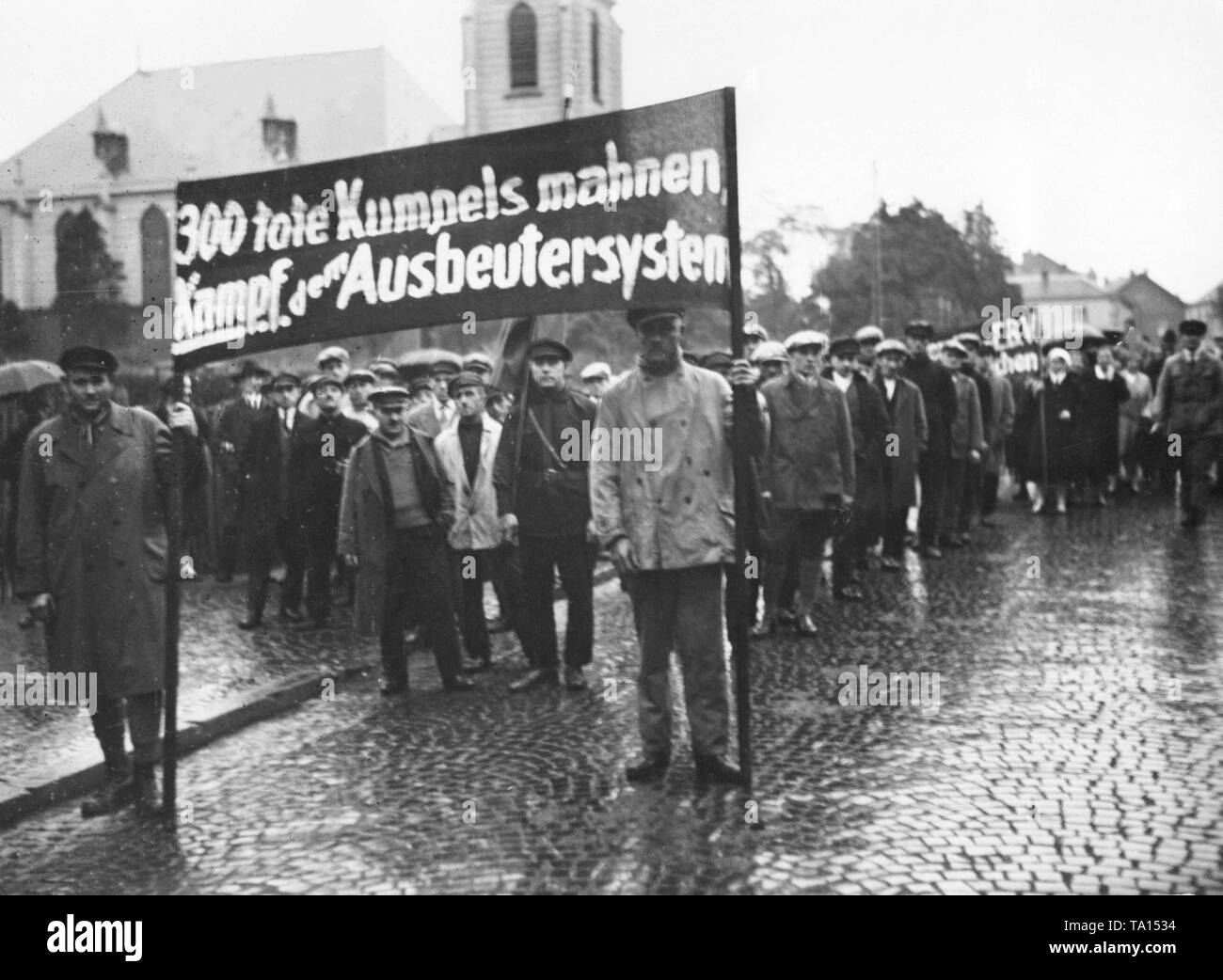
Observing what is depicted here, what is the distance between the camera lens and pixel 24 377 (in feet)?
38.4

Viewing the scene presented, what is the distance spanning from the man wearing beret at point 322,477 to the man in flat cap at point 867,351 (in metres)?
4.61

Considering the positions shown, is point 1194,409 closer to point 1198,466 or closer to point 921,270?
point 1198,466

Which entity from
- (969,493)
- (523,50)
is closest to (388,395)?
(969,493)

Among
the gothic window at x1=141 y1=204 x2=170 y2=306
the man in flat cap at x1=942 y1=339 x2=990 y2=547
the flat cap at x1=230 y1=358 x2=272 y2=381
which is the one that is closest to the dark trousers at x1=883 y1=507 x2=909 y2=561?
the man in flat cap at x1=942 y1=339 x2=990 y2=547

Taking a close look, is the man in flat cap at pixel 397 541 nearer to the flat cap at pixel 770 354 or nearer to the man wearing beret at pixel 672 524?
the man wearing beret at pixel 672 524

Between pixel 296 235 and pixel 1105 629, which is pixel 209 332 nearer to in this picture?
pixel 296 235

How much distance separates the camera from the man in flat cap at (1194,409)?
14.2 meters

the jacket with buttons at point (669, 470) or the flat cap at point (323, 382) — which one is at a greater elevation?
the flat cap at point (323, 382)

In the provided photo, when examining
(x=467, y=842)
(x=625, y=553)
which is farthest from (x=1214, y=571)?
(x=467, y=842)


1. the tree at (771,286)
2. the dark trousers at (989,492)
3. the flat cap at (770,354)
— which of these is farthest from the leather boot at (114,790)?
the tree at (771,286)

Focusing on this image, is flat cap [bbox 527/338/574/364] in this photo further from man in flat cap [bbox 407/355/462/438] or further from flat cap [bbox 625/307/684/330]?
flat cap [bbox 625/307/684/330]

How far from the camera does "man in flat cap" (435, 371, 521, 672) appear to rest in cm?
920

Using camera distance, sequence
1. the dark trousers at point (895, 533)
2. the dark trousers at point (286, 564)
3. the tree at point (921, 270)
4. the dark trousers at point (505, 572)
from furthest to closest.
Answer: the tree at point (921, 270), the dark trousers at point (895, 533), the dark trousers at point (286, 564), the dark trousers at point (505, 572)

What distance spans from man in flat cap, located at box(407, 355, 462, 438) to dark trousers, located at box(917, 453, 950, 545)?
4.66m
